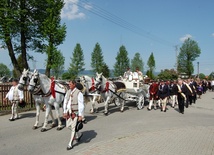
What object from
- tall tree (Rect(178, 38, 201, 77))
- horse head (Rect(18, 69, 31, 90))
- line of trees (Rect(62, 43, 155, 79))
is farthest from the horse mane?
tall tree (Rect(178, 38, 201, 77))

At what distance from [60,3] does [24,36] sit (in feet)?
16.7

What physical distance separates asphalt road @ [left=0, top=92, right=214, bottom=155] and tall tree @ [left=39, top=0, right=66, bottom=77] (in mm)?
14038

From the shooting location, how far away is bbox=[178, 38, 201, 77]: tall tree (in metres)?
70.2

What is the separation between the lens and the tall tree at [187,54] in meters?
70.2

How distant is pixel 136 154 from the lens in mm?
6484

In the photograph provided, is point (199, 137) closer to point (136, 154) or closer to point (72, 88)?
point (136, 154)

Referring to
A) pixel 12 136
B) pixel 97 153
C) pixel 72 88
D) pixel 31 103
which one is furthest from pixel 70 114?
pixel 31 103

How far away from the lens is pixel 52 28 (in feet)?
78.0

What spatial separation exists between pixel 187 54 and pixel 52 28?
5552 centimetres

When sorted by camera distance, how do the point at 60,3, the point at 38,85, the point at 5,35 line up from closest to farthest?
the point at 38,85 < the point at 5,35 < the point at 60,3

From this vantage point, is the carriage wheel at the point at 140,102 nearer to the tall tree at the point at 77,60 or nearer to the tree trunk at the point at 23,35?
the tree trunk at the point at 23,35

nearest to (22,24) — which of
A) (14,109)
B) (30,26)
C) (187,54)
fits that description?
(30,26)

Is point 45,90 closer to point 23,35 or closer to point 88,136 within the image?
point 88,136

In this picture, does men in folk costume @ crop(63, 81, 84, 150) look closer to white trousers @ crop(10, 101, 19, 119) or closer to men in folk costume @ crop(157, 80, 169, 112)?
white trousers @ crop(10, 101, 19, 119)
